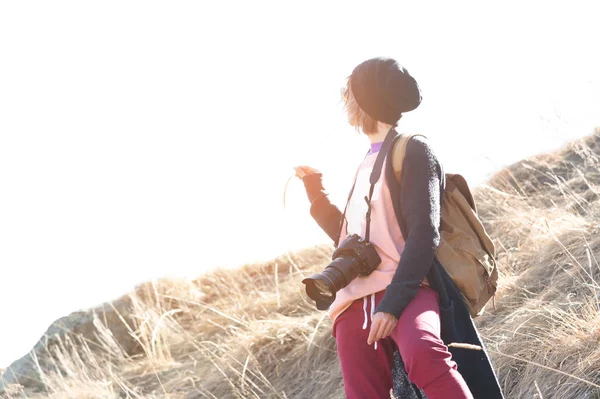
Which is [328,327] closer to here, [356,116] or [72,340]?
[356,116]

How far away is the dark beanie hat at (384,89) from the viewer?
2193 millimetres

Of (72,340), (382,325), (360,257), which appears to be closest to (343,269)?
(360,257)

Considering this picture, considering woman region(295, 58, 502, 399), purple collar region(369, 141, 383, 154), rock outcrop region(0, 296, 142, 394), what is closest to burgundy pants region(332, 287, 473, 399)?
woman region(295, 58, 502, 399)

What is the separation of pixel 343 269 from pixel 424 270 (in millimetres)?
238

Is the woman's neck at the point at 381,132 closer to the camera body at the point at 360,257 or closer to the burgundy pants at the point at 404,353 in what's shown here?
the camera body at the point at 360,257

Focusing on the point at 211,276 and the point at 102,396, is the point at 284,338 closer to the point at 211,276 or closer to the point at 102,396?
the point at 102,396

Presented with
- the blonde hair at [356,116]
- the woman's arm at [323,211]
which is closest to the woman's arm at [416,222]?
the blonde hair at [356,116]

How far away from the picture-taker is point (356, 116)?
7.55 ft

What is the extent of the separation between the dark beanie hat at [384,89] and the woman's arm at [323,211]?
15.0 inches

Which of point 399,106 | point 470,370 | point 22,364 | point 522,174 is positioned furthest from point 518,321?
point 22,364

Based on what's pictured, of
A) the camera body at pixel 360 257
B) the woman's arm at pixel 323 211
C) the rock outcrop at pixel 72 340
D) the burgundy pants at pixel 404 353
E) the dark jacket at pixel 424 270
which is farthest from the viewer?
the rock outcrop at pixel 72 340

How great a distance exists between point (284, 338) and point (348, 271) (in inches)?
124

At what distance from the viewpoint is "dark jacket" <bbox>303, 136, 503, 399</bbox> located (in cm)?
196

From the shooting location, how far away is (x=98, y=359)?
6.92 m
